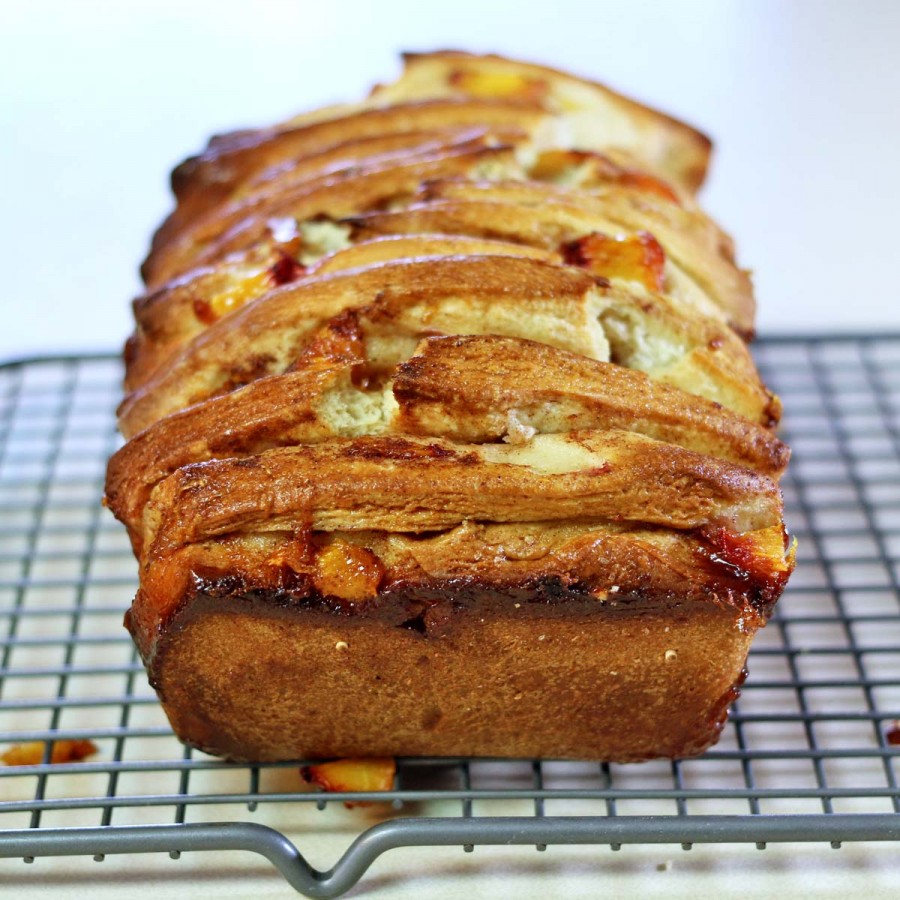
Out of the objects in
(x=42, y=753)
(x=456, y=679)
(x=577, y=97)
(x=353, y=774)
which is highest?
(x=577, y=97)

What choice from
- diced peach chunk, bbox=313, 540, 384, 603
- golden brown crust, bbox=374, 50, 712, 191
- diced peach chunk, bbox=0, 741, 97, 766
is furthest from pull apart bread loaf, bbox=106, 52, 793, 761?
golden brown crust, bbox=374, 50, 712, 191

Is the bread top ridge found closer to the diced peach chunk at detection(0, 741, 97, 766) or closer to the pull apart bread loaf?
the pull apart bread loaf

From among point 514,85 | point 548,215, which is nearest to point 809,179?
point 514,85

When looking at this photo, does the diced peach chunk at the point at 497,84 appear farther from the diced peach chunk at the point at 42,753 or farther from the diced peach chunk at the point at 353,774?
the diced peach chunk at the point at 42,753

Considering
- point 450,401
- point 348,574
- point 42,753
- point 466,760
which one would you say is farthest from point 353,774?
point 450,401

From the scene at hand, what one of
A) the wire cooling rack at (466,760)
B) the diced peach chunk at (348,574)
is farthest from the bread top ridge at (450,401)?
the wire cooling rack at (466,760)

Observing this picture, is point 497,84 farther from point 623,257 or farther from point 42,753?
point 42,753
